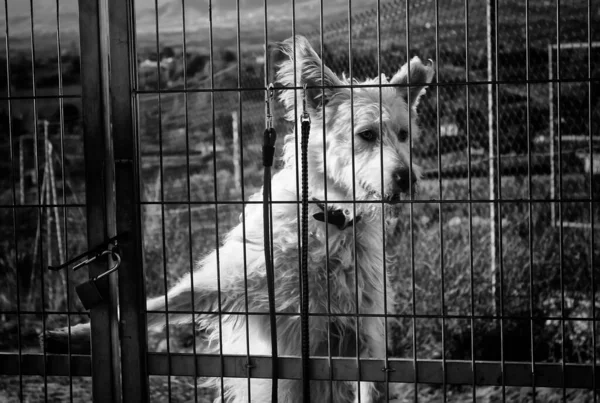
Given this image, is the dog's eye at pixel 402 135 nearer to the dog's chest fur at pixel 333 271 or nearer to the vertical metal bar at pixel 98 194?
the dog's chest fur at pixel 333 271

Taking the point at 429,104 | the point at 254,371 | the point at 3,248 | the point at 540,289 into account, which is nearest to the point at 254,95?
the point at 429,104

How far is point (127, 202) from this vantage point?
277cm

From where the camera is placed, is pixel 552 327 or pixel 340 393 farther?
pixel 552 327

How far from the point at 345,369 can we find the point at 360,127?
1366 mm

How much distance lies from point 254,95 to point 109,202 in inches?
188

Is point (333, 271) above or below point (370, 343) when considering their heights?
above

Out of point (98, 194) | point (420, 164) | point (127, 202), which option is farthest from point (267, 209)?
point (420, 164)

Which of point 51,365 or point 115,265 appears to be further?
point 51,365

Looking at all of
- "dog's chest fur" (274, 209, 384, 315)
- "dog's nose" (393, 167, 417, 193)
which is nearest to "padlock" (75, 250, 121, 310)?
"dog's chest fur" (274, 209, 384, 315)

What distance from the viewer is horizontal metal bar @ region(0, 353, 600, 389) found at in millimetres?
2586

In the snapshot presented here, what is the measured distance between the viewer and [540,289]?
6.02m

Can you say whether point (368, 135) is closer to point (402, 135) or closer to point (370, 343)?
point (402, 135)

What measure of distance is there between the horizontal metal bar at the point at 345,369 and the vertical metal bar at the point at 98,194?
0.12 metres

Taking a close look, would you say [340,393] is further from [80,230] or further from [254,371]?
[80,230]
